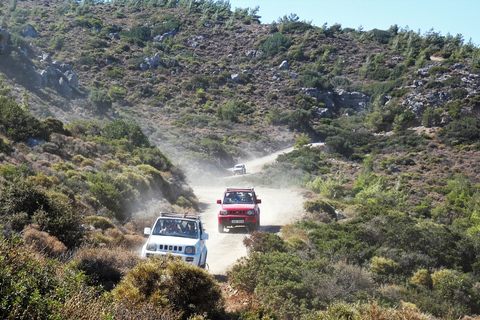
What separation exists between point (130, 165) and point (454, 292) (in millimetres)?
17799

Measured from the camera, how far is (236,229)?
16812mm

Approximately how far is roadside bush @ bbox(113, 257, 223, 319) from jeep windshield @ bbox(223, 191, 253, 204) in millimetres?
9169

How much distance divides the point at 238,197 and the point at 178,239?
7111 mm

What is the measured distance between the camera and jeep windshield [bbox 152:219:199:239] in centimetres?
986

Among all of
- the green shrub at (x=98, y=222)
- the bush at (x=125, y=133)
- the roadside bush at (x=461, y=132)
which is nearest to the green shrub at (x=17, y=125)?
the bush at (x=125, y=133)

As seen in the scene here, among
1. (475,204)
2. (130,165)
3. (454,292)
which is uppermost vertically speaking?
(130,165)

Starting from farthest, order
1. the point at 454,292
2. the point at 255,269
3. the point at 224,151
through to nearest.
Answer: the point at 224,151, the point at 454,292, the point at 255,269

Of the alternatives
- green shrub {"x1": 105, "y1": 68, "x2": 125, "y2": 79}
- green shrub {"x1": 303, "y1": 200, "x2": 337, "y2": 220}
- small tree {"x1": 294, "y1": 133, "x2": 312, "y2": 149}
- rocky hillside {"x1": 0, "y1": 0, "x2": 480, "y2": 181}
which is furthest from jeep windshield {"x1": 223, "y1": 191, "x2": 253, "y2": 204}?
green shrub {"x1": 105, "y1": 68, "x2": 125, "y2": 79}

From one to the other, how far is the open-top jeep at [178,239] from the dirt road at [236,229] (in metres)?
2.05

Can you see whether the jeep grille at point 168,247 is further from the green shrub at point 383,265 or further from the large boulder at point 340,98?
the large boulder at point 340,98

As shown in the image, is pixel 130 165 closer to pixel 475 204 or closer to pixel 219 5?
pixel 475 204

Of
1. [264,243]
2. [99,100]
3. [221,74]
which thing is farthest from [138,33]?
[264,243]

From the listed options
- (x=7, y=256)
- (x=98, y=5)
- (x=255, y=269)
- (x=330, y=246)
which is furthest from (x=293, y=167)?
(x=98, y=5)

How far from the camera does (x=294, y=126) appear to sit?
219ft
